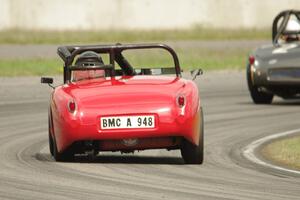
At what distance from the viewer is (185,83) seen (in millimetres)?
12445

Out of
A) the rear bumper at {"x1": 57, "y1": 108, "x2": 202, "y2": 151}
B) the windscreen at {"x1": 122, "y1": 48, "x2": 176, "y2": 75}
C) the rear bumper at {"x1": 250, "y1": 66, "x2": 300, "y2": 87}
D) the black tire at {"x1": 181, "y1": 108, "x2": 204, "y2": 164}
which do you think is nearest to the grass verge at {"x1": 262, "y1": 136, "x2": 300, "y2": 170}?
the black tire at {"x1": 181, "y1": 108, "x2": 204, "y2": 164}

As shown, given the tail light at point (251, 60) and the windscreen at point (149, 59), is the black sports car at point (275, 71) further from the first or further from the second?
the windscreen at point (149, 59)

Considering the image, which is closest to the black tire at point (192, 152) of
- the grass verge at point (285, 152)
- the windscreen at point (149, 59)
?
the grass verge at point (285, 152)

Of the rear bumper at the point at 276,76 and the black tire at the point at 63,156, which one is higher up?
the black tire at the point at 63,156

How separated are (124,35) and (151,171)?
3173cm

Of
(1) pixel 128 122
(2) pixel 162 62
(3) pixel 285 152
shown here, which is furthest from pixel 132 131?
(2) pixel 162 62

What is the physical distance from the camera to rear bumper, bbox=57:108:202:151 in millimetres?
11680

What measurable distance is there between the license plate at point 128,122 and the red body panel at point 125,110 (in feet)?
0.12

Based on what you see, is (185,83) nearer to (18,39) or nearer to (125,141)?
(125,141)

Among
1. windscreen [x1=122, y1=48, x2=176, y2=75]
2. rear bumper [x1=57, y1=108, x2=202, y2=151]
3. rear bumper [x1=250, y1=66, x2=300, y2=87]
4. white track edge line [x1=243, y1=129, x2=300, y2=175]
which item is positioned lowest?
windscreen [x1=122, y1=48, x2=176, y2=75]

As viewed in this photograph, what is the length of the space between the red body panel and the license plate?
36 millimetres

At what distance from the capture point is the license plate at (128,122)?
461 inches

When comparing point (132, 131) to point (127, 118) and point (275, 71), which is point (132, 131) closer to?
point (127, 118)

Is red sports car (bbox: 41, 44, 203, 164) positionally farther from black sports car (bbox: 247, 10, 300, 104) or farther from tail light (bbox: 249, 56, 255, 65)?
tail light (bbox: 249, 56, 255, 65)
